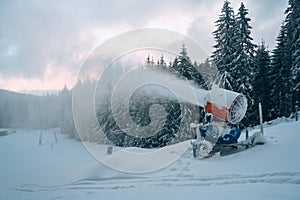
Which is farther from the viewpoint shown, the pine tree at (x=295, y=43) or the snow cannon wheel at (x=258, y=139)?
the pine tree at (x=295, y=43)

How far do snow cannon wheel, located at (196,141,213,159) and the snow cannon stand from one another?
1067 millimetres

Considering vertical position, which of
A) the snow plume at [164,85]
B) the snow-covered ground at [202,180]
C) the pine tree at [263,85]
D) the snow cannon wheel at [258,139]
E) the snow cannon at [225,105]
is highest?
the pine tree at [263,85]

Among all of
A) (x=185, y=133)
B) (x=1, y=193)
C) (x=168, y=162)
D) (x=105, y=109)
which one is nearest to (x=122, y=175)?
(x=168, y=162)

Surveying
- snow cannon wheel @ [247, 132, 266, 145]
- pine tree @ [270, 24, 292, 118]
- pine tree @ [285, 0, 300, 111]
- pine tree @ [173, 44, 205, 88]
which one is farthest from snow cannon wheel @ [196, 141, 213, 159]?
pine tree @ [270, 24, 292, 118]

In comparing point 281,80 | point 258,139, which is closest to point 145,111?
point 281,80

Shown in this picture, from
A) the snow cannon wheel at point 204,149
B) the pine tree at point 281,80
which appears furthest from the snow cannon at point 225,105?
the pine tree at point 281,80

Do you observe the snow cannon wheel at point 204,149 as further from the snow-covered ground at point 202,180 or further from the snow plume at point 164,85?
the snow plume at point 164,85

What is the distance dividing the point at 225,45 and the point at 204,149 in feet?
62.8

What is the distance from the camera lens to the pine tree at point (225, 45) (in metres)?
26.2

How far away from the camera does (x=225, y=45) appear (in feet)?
89.1

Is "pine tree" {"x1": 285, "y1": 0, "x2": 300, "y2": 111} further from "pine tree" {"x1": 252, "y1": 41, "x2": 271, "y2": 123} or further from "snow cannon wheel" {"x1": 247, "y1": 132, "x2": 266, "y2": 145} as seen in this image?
"snow cannon wheel" {"x1": 247, "y1": 132, "x2": 266, "y2": 145}

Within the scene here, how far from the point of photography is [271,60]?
3319 centimetres

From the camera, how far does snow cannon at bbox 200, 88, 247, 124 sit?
10.2 metres

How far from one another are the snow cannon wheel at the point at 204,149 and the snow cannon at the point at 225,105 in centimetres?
107
